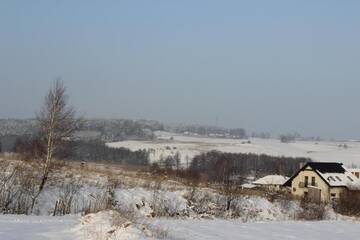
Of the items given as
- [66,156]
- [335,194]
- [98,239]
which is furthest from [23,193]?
[335,194]

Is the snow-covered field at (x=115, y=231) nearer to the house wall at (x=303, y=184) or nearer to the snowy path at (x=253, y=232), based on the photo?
the snowy path at (x=253, y=232)

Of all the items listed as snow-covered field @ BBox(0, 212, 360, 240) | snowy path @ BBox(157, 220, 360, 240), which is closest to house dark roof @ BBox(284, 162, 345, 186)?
snowy path @ BBox(157, 220, 360, 240)

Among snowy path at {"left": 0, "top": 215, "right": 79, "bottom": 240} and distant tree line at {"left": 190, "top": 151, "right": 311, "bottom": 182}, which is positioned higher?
snowy path at {"left": 0, "top": 215, "right": 79, "bottom": 240}

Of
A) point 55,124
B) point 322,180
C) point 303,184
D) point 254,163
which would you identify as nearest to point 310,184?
point 303,184

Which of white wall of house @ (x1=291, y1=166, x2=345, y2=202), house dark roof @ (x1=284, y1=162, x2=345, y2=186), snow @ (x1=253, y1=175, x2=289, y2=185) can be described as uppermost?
house dark roof @ (x1=284, y1=162, x2=345, y2=186)

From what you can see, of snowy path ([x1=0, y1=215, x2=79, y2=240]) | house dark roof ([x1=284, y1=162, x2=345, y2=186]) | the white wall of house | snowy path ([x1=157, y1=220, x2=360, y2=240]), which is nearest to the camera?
snowy path ([x1=0, y1=215, x2=79, y2=240])

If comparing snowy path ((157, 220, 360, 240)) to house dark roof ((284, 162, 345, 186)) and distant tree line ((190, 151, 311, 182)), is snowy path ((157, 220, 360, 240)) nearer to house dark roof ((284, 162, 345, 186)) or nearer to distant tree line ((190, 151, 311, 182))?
house dark roof ((284, 162, 345, 186))

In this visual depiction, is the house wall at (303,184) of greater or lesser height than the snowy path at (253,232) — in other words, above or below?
below

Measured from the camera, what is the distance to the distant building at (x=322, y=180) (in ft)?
187

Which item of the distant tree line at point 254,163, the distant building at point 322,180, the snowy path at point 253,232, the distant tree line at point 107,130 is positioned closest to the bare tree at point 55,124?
the snowy path at point 253,232

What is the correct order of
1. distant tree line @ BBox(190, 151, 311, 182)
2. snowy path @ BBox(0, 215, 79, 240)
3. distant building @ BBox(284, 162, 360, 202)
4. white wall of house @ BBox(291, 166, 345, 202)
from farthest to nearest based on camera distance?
1. distant tree line @ BBox(190, 151, 311, 182)
2. white wall of house @ BBox(291, 166, 345, 202)
3. distant building @ BBox(284, 162, 360, 202)
4. snowy path @ BBox(0, 215, 79, 240)

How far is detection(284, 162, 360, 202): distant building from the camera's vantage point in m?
57.1

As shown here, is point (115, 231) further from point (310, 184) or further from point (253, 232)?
point (310, 184)

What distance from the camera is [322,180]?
58.5 metres
